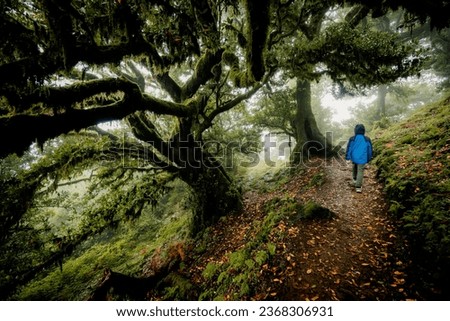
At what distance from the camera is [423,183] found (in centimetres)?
638

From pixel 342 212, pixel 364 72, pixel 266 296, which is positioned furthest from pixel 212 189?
pixel 364 72

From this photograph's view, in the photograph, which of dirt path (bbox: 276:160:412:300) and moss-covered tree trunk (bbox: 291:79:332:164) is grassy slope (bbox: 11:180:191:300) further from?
moss-covered tree trunk (bbox: 291:79:332:164)

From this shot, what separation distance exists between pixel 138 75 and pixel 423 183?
9571 millimetres

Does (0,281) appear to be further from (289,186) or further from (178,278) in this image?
(289,186)

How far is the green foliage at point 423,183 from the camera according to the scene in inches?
187

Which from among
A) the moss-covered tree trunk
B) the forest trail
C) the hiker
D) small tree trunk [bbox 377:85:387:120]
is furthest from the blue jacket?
small tree trunk [bbox 377:85:387:120]

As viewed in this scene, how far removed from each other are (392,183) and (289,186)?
4.58 metres

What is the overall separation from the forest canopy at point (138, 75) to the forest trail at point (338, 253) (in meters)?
3.52

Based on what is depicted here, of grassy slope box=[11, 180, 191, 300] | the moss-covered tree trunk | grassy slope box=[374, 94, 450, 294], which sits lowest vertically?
grassy slope box=[11, 180, 191, 300]

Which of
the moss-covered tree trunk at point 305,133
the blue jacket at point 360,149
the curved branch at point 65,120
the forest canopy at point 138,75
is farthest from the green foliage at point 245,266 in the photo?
the moss-covered tree trunk at point 305,133

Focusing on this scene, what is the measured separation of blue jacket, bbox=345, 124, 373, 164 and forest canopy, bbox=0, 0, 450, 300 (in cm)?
207

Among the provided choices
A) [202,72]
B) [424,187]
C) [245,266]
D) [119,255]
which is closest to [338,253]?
[245,266]

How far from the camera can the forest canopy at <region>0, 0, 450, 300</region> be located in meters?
3.18

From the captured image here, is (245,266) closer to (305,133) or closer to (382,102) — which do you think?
(305,133)
